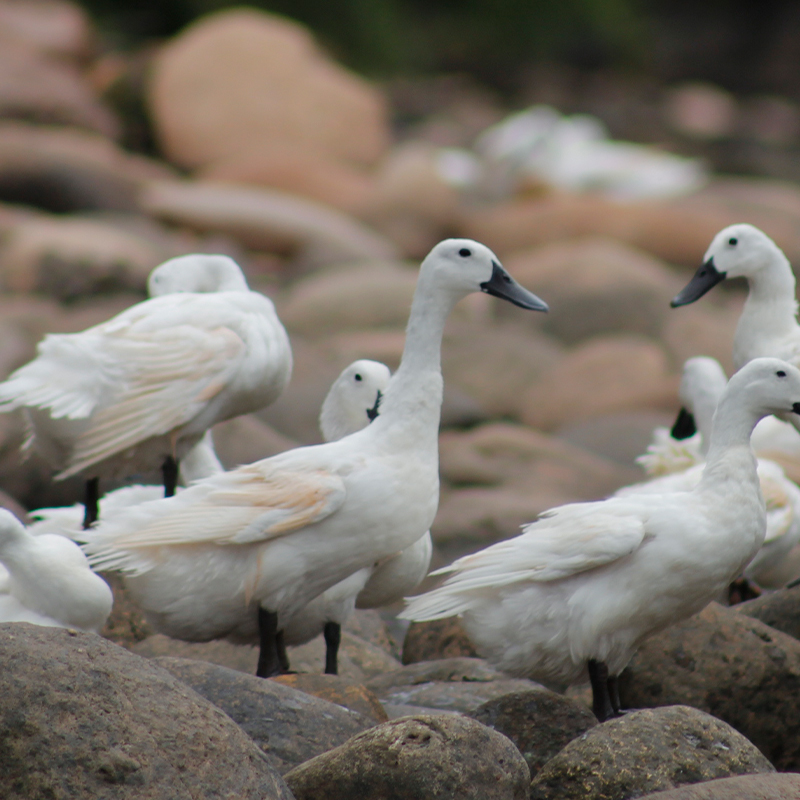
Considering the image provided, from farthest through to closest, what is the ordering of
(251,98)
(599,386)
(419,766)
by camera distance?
(251,98), (599,386), (419,766)

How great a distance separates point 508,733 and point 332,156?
1815 cm

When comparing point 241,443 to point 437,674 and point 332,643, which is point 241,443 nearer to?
point 332,643

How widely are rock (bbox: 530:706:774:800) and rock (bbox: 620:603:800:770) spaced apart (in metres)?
0.81

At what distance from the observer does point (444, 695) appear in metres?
5.12

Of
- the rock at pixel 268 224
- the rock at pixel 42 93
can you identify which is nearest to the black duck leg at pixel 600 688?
the rock at pixel 268 224

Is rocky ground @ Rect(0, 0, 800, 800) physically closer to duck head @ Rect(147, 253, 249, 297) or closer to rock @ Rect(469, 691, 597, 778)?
rock @ Rect(469, 691, 597, 778)

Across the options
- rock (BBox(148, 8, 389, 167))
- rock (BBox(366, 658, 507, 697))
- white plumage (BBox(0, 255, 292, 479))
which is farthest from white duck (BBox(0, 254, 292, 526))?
rock (BBox(148, 8, 389, 167))

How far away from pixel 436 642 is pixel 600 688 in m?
1.33

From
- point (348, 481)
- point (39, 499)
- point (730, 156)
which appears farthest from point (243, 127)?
point (348, 481)

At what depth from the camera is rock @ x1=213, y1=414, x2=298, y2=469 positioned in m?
7.93

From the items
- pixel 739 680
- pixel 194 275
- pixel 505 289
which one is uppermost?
pixel 505 289

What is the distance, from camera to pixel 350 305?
13.4m

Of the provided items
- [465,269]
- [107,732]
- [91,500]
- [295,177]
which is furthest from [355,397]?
[295,177]

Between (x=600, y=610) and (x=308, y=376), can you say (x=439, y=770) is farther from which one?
(x=308, y=376)
